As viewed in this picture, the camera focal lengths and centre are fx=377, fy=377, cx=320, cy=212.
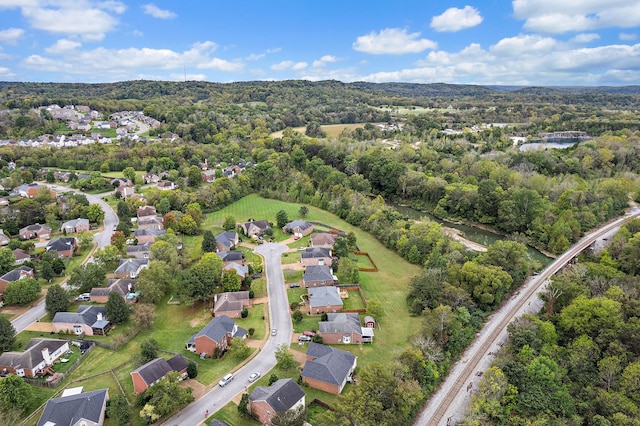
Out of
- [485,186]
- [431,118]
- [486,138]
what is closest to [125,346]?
[485,186]

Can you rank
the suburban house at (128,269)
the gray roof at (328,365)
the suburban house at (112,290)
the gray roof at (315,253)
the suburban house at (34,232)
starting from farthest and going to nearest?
the suburban house at (34,232), the gray roof at (315,253), the suburban house at (128,269), the suburban house at (112,290), the gray roof at (328,365)

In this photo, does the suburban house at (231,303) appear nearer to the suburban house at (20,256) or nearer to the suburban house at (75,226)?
the suburban house at (20,256)

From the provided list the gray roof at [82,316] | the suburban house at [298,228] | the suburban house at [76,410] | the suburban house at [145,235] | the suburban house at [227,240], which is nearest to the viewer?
the suburban house at [76,410]

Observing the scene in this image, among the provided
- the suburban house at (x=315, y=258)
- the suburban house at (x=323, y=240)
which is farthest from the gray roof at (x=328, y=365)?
the suburban house at (x=323, y=240)

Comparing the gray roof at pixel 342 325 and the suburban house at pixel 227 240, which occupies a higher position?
the suburban house at pixel 227 240

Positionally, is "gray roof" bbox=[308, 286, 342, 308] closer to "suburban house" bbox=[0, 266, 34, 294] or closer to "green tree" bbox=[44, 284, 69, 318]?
"green tree" bbox=[44, 284, 69, 318]

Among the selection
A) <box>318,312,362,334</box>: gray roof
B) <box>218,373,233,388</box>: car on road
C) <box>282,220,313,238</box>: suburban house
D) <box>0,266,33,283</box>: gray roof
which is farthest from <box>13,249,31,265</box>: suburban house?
<box>318,312,362,334</box>: gray roof

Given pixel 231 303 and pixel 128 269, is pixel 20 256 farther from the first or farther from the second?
pixel 231 303

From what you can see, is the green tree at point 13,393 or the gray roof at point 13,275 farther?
the gray roof at point 13,275
